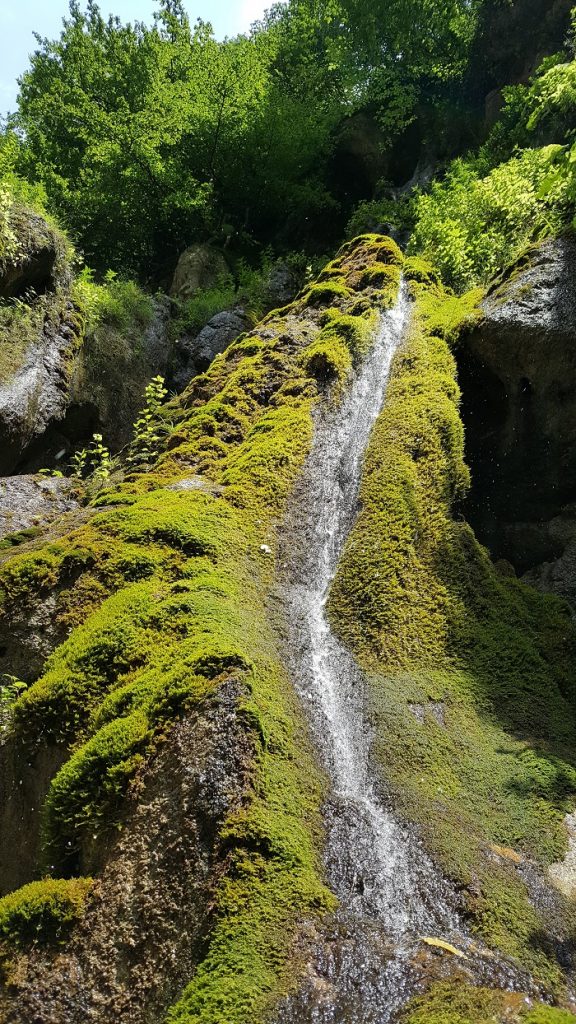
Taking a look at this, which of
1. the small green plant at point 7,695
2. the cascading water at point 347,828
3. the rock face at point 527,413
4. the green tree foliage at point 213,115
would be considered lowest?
the small green plant at point 7,695

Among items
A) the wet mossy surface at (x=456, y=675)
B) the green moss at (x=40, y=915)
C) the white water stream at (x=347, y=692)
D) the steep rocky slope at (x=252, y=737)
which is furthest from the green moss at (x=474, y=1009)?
the green moss at (x=40, y=915)

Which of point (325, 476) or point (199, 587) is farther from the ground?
point (325, 476)

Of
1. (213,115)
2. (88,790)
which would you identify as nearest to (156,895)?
(88,790)

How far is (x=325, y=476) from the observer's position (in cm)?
678

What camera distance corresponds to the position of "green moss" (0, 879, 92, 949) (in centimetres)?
302

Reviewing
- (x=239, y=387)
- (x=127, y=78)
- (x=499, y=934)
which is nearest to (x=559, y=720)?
(x=499, y=934)

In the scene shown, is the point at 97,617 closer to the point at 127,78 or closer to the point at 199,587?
the point at 199,587

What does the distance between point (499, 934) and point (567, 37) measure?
20.5 metres

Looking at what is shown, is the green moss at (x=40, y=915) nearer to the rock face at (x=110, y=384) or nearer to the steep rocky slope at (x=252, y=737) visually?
the steep rocky slope at (x=252, y=737)

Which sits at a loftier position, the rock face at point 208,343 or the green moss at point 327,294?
the green moss at point 327,294

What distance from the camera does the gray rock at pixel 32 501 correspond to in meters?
7.32

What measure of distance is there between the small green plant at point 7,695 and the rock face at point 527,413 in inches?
226

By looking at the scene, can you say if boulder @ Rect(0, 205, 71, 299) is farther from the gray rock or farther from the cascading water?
the cascading water

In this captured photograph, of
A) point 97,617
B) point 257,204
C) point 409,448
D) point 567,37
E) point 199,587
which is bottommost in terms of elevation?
point 97,617
